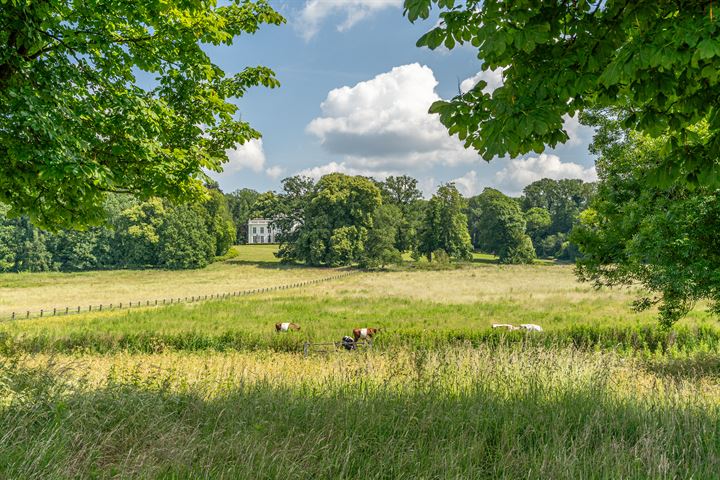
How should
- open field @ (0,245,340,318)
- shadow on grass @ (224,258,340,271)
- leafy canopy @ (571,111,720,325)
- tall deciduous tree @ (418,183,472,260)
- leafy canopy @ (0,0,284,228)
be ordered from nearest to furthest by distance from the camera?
leafy canopy @ (0,0,284,228)
leafy canopy @ (571,111,720,325)
open field @ (0,245,340,318)
shadow on grass @ (224,258,340,271)
tall deciduous tree @ (418,183,472,260)

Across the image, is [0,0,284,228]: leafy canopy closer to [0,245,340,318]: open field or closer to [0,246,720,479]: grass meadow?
[0,246,720,479]: grass meadow

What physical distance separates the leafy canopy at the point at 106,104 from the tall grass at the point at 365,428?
3.01 m

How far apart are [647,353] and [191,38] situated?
15900 mm

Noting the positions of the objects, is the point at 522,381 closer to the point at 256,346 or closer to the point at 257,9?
the point at 257,9

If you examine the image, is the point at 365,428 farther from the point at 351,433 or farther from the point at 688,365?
the point at 688,365

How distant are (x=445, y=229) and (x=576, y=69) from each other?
73640 millimetres

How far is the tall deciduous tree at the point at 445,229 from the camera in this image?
7594 centimetres

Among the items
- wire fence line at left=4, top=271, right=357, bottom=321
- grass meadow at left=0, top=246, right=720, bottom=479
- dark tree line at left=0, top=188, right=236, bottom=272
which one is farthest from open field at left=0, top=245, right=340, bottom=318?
grass meadow at left=0, top=246, right=720, bottom=479

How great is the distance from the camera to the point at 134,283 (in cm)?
5462

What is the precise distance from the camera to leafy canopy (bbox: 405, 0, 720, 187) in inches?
131

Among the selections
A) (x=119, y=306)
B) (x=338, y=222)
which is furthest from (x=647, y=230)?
(x=338, y=222)

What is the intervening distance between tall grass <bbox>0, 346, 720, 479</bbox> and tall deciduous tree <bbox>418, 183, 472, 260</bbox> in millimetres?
70862

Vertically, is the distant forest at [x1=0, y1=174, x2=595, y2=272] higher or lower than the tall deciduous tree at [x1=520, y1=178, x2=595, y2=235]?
lower

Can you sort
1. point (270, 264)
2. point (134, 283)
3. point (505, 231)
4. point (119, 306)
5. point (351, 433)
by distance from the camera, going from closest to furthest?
point (351, 433) → point (119, 306) → point (134, 283) → point (270, 264) → point (505, 231)
